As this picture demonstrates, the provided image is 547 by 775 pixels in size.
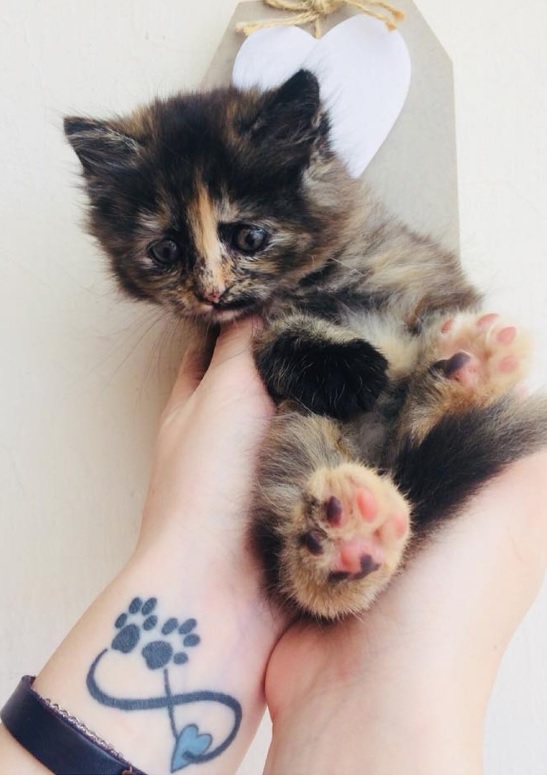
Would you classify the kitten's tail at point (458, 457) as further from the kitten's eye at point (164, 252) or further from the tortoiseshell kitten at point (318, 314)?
the kitten's eye at point (164, 252)

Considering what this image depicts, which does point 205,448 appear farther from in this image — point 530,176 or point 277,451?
point 530,176

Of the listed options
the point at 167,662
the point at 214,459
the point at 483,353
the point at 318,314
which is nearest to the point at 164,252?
the point at 318,314

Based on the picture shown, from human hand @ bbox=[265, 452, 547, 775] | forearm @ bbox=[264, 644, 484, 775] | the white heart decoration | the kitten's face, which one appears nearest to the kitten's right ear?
the kitten's face

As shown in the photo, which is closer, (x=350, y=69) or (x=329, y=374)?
(x=329, y=374)

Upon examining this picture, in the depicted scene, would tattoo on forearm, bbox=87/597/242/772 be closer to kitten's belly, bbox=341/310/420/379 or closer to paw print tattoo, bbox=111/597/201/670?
paw print tattoo, bbox=111/597/201/670

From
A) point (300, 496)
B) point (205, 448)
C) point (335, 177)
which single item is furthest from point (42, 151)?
point (300, 496)

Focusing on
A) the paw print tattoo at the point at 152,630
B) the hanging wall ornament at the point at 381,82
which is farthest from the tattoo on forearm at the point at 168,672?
the hanging wall ornament at the point at 381,82

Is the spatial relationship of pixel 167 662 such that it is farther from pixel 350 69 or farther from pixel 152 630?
pixel 350 69
